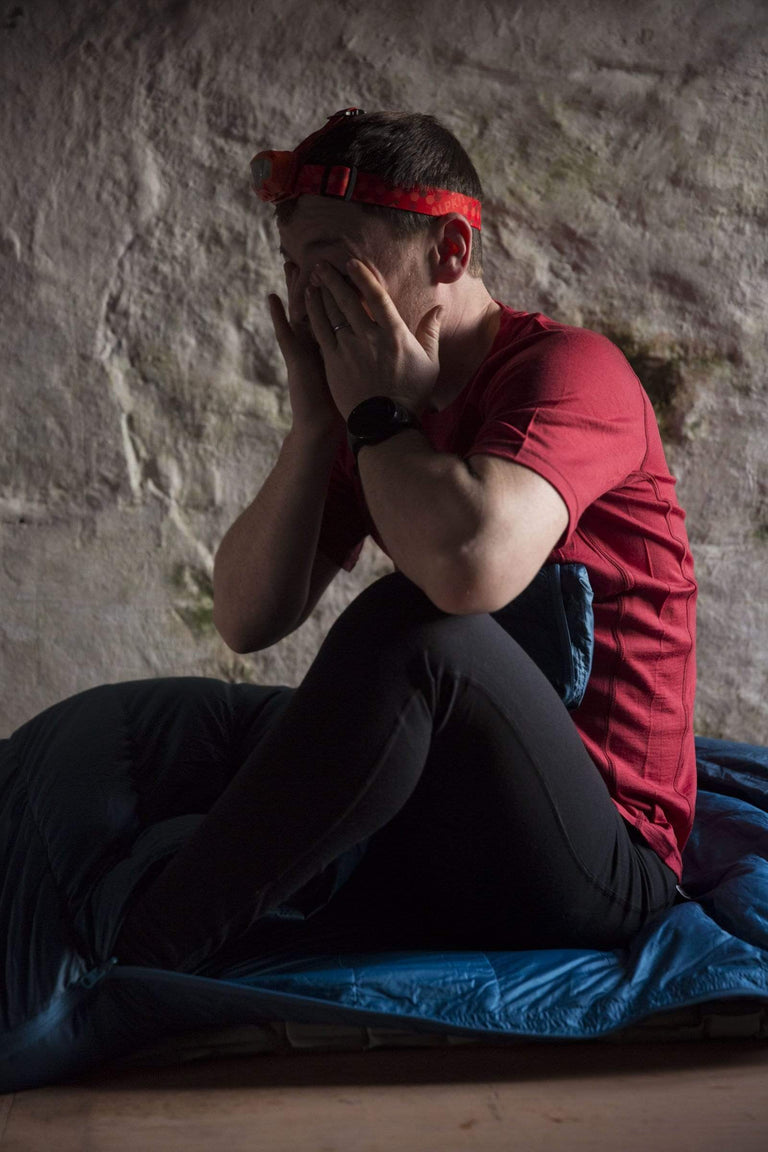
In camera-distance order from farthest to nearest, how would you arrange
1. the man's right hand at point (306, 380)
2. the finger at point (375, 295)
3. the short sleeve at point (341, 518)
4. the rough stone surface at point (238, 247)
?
the rough stone surface at point (238, 247)
the short sleeve at point (341, 518)
the man's right hand at point (306, 380)
the finger at point (375, 295)

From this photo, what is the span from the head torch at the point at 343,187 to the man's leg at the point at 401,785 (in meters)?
0.50

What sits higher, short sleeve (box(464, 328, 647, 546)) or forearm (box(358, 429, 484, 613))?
short sleeve (box(464, 328, 647, 546))

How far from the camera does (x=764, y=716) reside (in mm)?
2322

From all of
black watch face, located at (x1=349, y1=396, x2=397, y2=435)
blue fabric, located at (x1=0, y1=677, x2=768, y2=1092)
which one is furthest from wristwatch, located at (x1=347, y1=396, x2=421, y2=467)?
blue fabric, located at (x1=0, y1=677, x2=768, y2=1092)

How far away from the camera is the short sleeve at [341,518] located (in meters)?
1.48

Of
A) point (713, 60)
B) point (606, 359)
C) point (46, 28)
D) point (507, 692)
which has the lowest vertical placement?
point (507, 692)

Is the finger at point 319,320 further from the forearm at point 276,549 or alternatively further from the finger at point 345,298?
the forearm at point 276,549

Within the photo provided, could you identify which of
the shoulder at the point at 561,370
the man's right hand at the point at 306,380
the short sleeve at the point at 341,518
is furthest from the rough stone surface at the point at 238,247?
the shoulder at the point at 561,370

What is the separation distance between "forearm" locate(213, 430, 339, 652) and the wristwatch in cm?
22

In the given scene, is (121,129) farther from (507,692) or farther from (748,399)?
(507,692)

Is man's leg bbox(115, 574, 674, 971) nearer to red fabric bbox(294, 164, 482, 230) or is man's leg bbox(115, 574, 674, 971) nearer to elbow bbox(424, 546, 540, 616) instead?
elbow bbox(424, 546, 540, 616)

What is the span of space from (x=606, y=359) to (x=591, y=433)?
0.13 metres

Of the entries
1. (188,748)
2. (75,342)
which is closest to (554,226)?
(75,342)

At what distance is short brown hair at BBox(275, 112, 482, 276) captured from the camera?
1.27 meters
